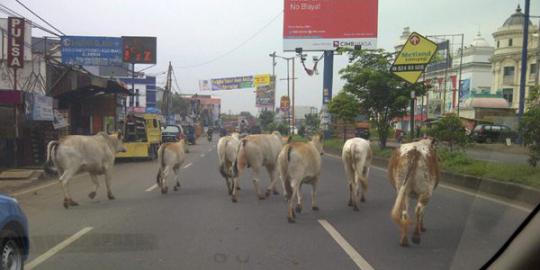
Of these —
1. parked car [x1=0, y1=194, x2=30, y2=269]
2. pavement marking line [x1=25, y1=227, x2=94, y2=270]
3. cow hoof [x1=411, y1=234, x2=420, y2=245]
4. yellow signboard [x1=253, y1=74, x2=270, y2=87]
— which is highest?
yellow signboard [x1=253, y1=74, x2=270, y2=87]

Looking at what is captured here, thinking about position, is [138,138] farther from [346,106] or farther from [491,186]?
[491,186]

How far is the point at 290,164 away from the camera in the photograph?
945 cm

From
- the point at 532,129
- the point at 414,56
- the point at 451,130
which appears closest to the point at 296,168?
the point at 532,129

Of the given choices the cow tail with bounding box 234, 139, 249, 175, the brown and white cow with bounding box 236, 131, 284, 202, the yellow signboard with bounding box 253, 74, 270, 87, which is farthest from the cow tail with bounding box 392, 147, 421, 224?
the yellow signboard with bounding box 253, 74, 270, 87

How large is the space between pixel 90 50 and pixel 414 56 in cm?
2163

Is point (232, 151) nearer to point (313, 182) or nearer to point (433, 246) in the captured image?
point (313, 182)

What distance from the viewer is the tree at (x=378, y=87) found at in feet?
80.0

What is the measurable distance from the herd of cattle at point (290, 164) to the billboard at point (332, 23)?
22875mm

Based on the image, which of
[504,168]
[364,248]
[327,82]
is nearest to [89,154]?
[364,248]

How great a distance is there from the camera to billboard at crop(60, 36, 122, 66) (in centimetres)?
3319

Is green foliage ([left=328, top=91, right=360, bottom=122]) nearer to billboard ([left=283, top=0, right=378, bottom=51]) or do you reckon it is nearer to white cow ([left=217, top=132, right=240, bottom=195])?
billboard ([left=283, top=0, right=378, bottom=51])

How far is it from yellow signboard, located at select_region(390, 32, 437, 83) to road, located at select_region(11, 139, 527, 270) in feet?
23.7

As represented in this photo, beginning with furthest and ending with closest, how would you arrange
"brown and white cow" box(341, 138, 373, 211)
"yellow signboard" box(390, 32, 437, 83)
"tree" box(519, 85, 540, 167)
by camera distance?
"yellow signboard" box(390, 32, 437, 83) < "tree" box(519, 85, 540, 167) < "brown and white cow" box(341, 138, 373, 211)

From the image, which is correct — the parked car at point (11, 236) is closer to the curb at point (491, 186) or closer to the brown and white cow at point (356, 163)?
the brown and white cow at point (356, 163)
